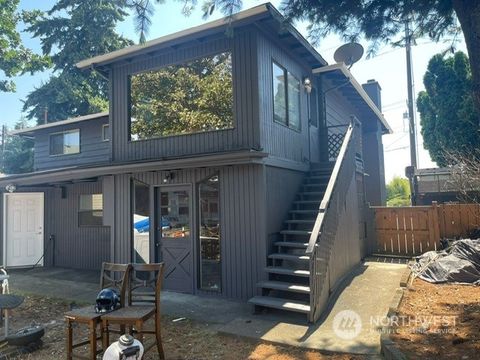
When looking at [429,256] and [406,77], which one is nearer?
[429,256]

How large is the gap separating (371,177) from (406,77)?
711cm

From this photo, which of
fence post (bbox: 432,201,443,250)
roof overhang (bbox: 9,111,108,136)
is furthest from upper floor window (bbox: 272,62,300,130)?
roof overhang (bbox: 9,111,108,136)

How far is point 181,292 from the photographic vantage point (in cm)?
725

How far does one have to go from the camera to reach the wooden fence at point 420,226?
30.4 ft

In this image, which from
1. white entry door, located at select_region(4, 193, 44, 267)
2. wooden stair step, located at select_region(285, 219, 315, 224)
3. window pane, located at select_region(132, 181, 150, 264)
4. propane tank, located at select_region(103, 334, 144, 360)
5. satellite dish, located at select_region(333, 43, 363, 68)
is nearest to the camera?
propane tank, located at select_region(103, 334, 144, 360)

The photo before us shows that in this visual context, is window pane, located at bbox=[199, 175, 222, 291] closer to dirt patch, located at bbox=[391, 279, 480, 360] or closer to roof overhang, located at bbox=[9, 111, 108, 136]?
dirt patch, located at bbox=[391, 279, 480, 360]

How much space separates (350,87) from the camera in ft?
37.8

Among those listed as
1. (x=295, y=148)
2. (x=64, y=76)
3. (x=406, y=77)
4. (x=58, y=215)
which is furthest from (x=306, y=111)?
(x=64, y=76)

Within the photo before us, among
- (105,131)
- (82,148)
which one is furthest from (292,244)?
(82,148)

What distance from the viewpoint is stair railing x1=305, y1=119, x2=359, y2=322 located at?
17.6 ft

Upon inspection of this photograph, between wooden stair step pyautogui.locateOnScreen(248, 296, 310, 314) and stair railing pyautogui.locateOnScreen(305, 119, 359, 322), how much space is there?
15cm

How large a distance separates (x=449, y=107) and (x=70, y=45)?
21.7m

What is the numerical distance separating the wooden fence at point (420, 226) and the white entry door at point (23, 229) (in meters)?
10.5

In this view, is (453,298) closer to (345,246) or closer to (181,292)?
(345,246)
